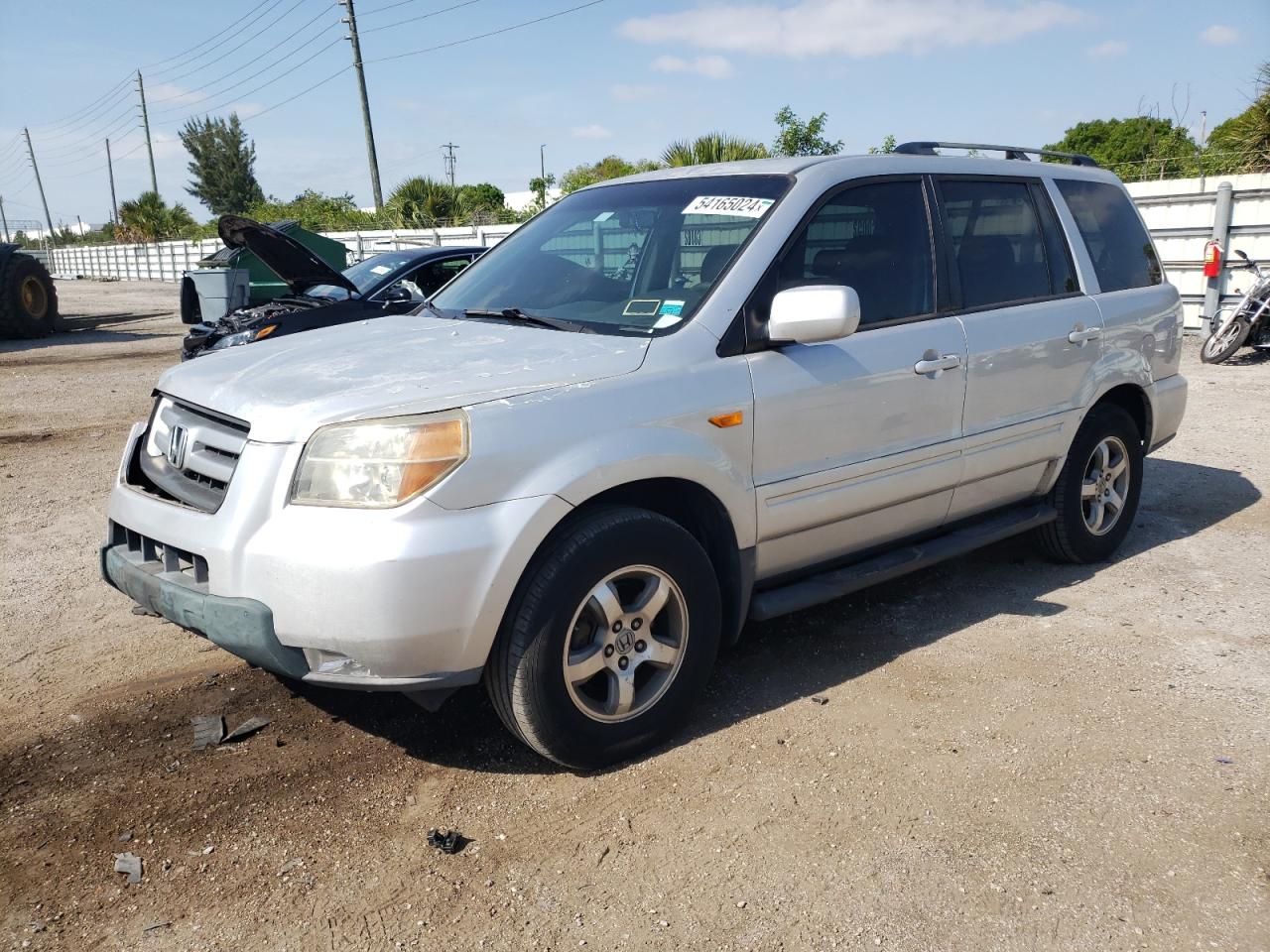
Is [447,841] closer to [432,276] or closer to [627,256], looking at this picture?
[627,256]

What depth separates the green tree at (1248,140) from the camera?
17.6m

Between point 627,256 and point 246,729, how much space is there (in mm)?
2149

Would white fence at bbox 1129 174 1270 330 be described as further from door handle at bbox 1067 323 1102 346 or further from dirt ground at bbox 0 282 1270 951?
dirt ground at bbox 0 282 1270 951

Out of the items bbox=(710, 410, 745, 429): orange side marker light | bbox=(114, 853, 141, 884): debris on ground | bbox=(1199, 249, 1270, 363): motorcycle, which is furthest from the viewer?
bbox=(1199, 249, 1270, 363): motorcycle

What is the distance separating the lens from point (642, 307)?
11.6 ft

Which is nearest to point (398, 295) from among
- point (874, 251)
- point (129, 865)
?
point (874, 251)

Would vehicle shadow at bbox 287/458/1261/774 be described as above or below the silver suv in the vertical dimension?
below

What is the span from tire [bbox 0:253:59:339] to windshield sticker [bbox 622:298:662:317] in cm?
1640

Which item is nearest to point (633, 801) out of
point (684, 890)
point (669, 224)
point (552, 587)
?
point (684, 890)

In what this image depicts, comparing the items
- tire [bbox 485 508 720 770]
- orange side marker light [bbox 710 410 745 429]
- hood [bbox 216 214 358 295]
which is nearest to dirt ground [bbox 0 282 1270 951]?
tire [bbox 485 508 720 770]

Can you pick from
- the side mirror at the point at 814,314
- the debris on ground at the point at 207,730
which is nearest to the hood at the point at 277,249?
the debris on ground at the point at 207,730

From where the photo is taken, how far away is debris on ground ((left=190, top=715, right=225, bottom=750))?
11.1 ft

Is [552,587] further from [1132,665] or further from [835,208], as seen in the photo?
[1132,665]

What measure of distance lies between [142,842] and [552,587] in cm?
133
